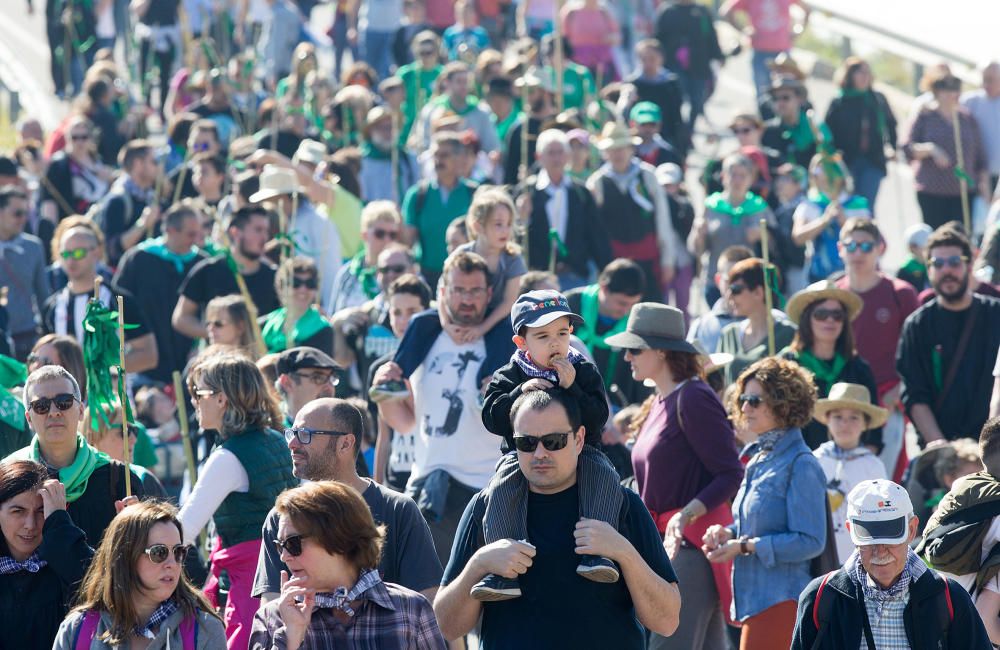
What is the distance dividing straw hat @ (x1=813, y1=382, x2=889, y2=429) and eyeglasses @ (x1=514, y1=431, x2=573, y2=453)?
3.63m

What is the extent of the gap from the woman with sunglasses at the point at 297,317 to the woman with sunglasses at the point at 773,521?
149 inches

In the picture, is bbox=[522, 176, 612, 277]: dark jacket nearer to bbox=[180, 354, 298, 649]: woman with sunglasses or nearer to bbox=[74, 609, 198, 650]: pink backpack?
bbox=[180, 354, 298, 649]: woman with sunglasses

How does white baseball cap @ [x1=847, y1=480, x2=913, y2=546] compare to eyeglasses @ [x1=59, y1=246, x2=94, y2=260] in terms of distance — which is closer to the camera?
white baseball cap @ [x1=847, y1=480, x2=913, y2=546]

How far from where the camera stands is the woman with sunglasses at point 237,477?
716 centimetres

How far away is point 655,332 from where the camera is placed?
26.6ft

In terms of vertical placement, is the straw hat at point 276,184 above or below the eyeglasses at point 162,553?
above

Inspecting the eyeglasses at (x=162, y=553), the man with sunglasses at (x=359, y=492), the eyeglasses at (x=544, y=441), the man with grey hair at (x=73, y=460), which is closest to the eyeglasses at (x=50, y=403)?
the man with grey hair at (x=73, y=460)

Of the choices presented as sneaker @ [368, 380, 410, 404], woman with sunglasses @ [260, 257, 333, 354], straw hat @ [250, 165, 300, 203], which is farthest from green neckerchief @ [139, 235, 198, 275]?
sneaker @ [368, 380, 410, 404]

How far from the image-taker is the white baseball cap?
611 centimetres

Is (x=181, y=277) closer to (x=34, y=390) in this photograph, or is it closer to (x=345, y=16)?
(x=34, y=390)

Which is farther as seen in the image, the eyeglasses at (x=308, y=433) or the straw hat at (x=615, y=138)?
the straw hat at (x=615, y=138)

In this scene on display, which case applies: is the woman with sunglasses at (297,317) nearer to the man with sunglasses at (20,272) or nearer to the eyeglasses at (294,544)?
the man with sunglasses at (20,272)

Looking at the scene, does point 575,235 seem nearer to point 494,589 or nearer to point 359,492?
point 359,492

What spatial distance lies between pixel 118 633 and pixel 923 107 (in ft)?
36.5
